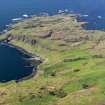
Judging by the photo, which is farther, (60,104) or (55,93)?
(55,93)

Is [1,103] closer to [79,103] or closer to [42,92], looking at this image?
[42,92]

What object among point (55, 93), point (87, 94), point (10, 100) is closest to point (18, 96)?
point (10, 100)

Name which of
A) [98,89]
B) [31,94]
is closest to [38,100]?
[31,94]

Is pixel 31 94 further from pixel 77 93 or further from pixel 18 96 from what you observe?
pixel 77 93

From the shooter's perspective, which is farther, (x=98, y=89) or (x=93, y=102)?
(x=98, y=89)

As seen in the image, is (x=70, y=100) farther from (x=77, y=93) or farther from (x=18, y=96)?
(x=18, y=96)

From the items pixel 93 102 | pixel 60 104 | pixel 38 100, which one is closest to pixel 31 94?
pixel 38 100

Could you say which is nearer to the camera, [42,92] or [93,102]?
Result: [93,102]
